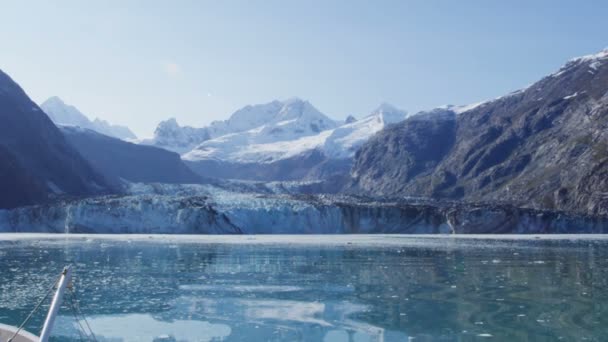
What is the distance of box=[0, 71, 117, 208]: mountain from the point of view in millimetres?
121438

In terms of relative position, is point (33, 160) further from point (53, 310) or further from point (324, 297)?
point (53, 310)

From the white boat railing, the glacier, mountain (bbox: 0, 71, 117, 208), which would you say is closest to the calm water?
the white boat railing

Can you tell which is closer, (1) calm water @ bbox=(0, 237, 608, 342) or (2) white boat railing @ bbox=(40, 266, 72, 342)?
(2) white boat railing @ bbox=(40, 266, 72, 342)

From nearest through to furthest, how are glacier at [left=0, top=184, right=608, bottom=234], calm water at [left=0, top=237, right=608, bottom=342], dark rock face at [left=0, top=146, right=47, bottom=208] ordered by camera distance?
calm water at [left=0, top=237, right=608, bottom=342]
glacier at [left=0, top=184, right=608, bottom=234]
dark rock face at [left=0, top=146, right=47, bottom=208]

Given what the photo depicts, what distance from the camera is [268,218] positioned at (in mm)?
99000

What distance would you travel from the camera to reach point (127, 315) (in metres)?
23.2

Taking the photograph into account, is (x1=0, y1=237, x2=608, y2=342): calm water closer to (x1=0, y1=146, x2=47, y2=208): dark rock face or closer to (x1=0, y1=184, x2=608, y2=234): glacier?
(x1=0, y1=184, x2=608, y2=234): glacier

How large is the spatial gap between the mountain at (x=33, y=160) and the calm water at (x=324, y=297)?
81804mm

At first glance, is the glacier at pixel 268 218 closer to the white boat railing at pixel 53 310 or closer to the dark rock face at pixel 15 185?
the dark rock face at pixel 15 185

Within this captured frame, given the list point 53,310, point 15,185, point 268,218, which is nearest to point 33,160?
point 15,185

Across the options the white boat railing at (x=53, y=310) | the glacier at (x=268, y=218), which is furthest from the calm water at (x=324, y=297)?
the glacier at (x=268, y=218)

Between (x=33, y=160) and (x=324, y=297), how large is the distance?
135155mm

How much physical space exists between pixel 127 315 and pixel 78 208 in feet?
247

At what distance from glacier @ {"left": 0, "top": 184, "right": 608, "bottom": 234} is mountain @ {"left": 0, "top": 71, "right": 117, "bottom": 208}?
22.2m
